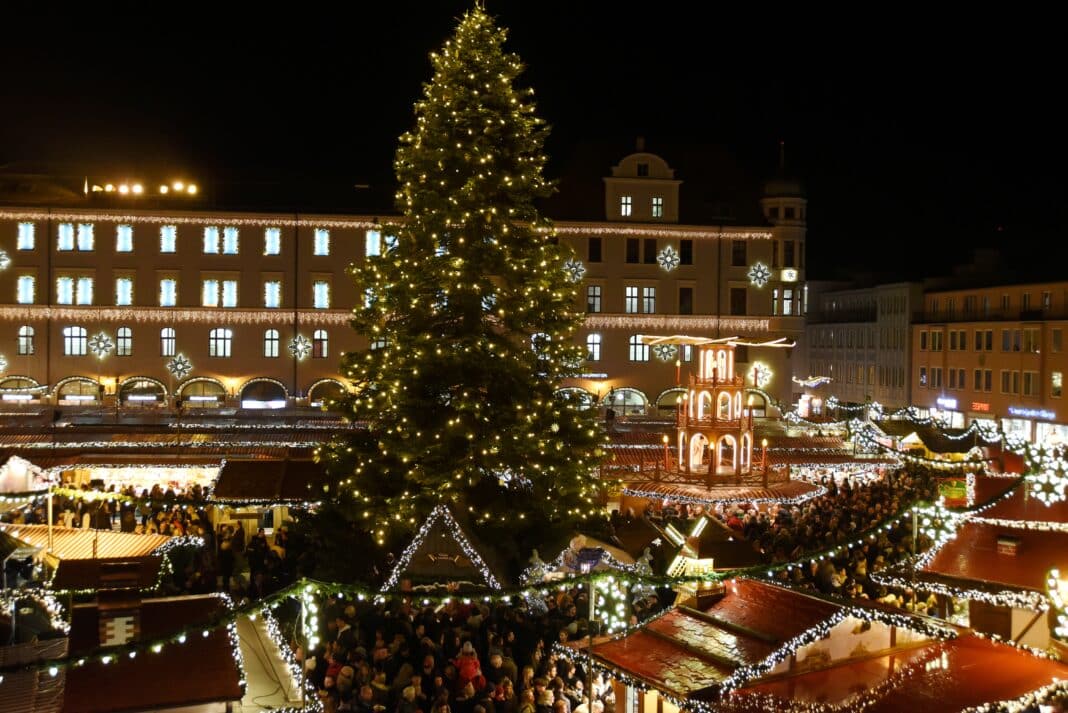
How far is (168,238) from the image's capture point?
156ft

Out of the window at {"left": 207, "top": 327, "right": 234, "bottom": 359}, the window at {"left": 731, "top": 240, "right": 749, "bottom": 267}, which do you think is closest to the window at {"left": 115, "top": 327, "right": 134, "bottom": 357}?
the window at {"left": 207, "top": 327, "right": 234, "bottom": 359}

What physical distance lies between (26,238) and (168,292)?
6573 mm

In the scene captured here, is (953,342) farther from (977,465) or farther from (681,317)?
(977,465)

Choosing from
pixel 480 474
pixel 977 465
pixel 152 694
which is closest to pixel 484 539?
pixel 480 474

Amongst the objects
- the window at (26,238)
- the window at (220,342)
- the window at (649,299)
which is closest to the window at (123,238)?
the window at (26,238)

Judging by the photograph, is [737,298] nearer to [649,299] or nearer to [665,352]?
[649,299]

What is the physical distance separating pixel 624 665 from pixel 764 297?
135 ft

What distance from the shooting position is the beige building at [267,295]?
46.5 metres

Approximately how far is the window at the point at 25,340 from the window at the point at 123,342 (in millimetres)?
3599

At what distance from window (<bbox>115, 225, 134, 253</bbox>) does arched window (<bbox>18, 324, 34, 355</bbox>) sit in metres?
5.21

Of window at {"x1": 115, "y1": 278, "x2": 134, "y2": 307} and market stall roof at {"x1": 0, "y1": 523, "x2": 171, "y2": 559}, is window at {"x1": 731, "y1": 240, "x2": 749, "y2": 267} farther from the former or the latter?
market stall roof at {"x1": 0, "y1": 523, "x2": 171, "y2": 559}

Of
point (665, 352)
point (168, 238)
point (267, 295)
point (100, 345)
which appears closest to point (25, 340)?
point (100, 345)

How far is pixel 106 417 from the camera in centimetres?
3841

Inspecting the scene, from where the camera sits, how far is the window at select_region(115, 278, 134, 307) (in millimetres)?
47094
